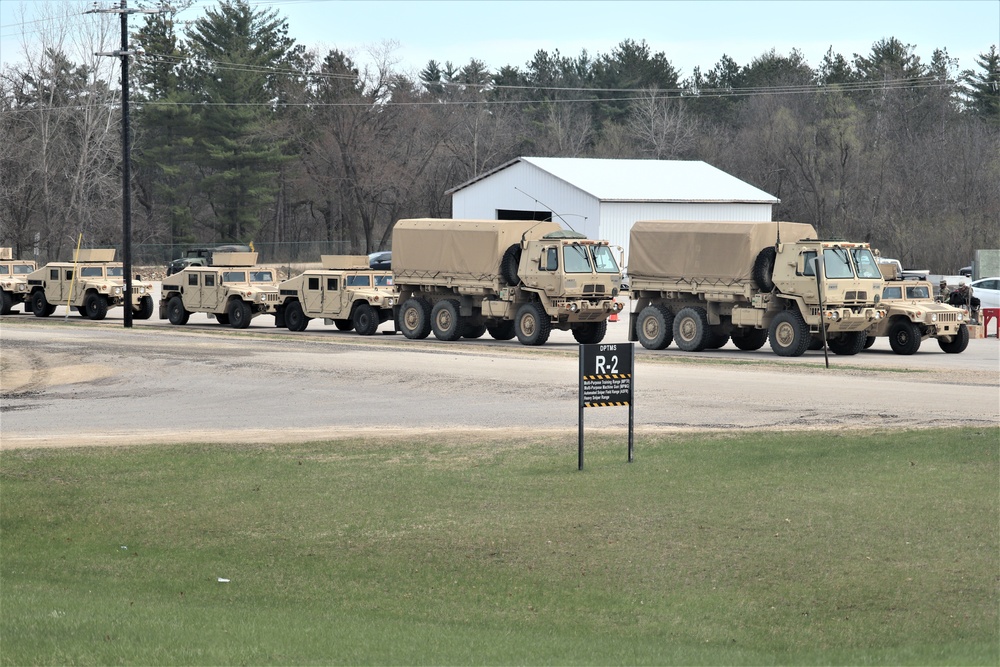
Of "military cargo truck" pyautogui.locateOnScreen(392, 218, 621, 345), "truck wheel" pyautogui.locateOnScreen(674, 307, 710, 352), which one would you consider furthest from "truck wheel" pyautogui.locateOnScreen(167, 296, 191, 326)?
"truck wheel" pyautogui.locateOnScreen(674, 307, 710, 352)

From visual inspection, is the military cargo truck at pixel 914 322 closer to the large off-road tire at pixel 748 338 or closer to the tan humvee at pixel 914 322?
the tan humvee at pixel 914 322

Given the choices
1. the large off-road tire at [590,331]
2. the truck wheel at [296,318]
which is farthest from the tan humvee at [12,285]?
the large off-road tire at [590,331]

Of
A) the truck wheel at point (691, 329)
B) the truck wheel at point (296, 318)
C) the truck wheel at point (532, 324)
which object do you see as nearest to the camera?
the truck wheel at point (691, 329)

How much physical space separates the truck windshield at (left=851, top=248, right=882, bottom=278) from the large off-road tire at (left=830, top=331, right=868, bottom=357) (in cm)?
138

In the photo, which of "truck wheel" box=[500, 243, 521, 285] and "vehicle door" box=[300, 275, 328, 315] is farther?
"vehicle door" box=[300, 275, 328, 315]

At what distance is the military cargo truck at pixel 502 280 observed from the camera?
103 ft

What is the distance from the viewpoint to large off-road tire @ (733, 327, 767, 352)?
1236 inches

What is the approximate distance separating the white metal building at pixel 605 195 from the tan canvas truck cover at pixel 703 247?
98.0 feet

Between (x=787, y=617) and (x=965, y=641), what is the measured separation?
1.18 metres

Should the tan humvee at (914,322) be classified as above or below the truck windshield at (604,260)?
below

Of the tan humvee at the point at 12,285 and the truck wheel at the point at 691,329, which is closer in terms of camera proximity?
the truck wheel at the point at 691,329

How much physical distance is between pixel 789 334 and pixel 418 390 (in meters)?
9.92

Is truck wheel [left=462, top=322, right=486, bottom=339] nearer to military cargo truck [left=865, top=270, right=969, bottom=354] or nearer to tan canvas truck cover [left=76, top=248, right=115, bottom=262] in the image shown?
military cargo truck [left=865, top=270, right=969, bottom=354]

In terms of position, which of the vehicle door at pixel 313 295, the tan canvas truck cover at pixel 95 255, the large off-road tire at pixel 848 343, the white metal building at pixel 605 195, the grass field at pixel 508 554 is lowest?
the grass field at pixel 508 554
